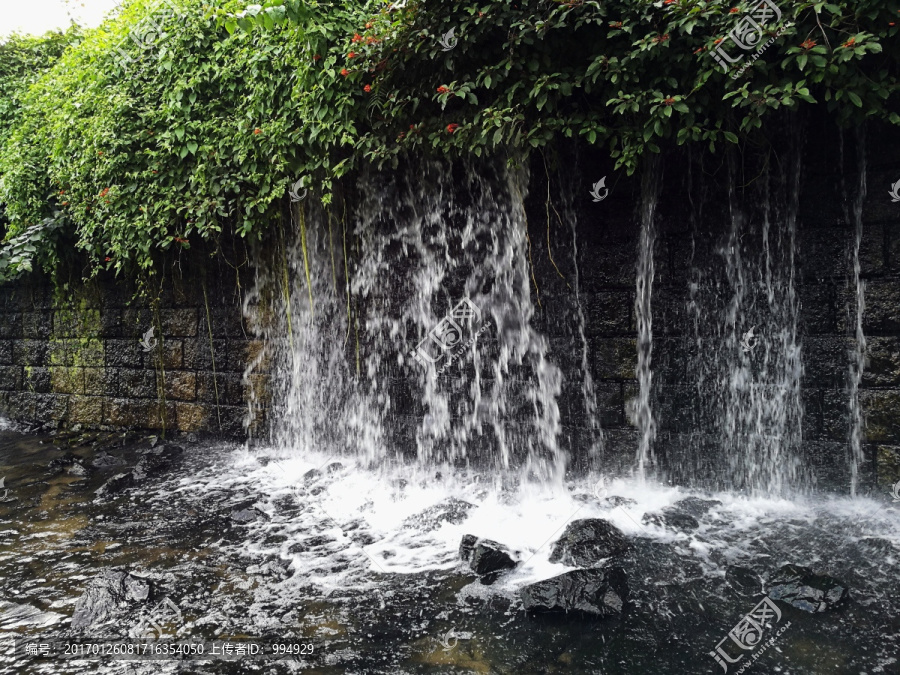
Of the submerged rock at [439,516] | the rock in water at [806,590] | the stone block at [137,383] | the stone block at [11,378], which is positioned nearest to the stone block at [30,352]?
the stone block at [11,378]

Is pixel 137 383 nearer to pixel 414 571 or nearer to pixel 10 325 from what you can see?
pixel 10 325

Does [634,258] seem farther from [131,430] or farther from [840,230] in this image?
[131,430]

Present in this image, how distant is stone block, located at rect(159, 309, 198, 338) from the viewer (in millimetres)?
7507

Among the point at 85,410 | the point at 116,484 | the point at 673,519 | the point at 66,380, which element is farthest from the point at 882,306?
the point at 66,380

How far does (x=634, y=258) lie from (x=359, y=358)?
10.1ft

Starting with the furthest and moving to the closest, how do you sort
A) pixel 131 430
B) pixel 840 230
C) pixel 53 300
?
1. pixel 53 300
2. pixel 131 430
3. pixel 840 230

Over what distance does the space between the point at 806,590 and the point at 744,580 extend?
0.32 m

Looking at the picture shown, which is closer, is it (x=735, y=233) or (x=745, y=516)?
(x=745, y=516)

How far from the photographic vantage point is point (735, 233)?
15.1 ft

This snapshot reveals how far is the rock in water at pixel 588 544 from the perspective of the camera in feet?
12.3

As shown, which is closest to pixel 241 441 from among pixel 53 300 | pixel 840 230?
pixel 53 300

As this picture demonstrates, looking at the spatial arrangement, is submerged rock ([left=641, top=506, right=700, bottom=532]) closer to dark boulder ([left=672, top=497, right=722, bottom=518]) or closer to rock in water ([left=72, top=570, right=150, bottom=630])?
dark boulder ([left=672, top=497, right=722, bottom=518])

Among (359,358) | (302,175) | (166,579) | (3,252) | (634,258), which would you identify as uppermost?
(302,175)

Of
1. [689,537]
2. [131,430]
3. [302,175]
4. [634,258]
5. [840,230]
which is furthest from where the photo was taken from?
[131,430]
